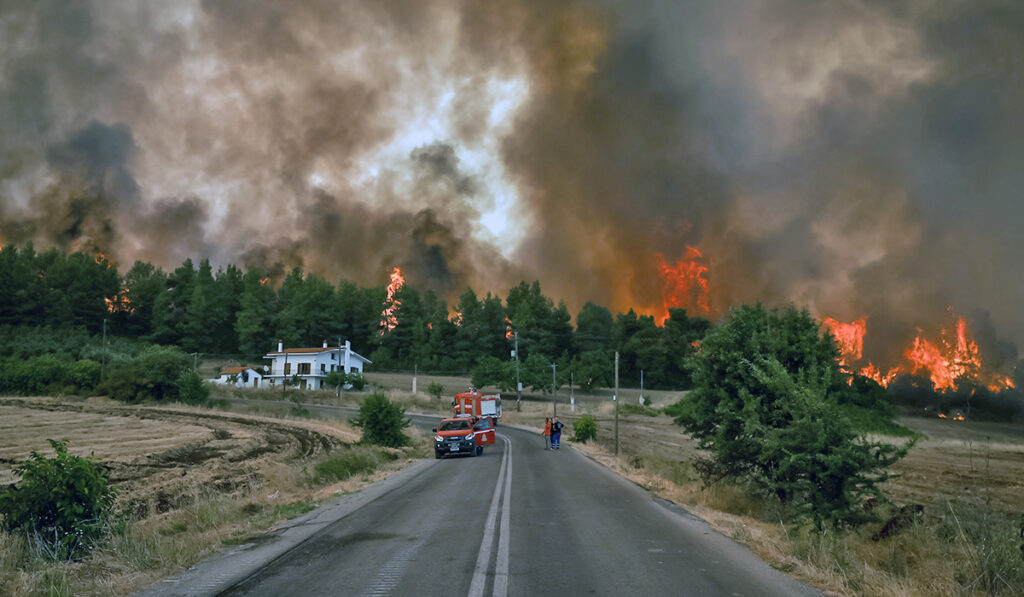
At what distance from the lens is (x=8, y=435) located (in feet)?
117

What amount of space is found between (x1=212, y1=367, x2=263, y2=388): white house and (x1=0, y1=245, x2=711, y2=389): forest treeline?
740 inches

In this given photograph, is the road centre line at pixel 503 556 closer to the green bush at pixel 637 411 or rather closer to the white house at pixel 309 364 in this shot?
the green bush at pixel 637 411

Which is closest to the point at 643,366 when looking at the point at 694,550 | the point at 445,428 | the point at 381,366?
the point at 381,366

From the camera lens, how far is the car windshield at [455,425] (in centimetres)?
3212

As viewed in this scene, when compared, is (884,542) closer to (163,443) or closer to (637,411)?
(163,443)

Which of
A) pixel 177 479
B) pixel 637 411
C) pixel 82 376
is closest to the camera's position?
pixel 177 479

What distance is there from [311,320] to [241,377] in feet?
99.8

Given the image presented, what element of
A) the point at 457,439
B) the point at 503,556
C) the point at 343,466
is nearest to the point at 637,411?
→ the point at 457,439

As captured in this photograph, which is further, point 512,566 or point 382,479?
point 382,479

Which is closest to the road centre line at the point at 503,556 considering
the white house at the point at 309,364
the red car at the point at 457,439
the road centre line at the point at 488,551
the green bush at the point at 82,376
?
the road centre line at the point at 488,551

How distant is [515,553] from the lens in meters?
8.89

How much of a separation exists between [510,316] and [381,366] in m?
31.8

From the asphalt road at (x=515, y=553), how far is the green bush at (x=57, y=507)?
407 centimetres

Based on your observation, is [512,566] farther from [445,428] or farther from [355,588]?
[445,428]
